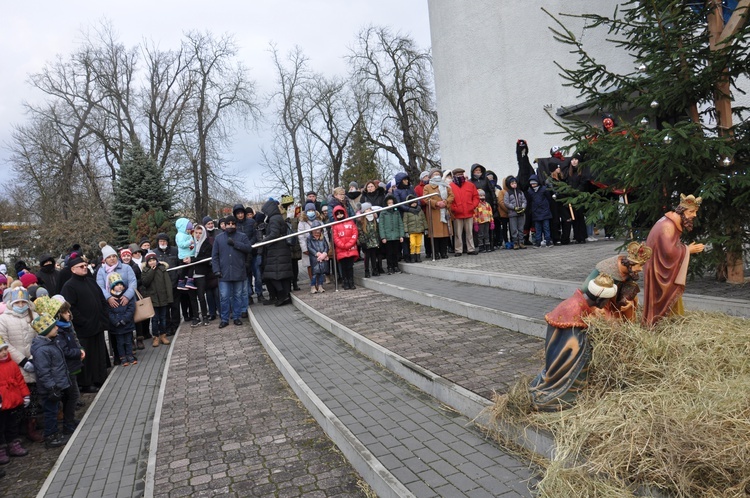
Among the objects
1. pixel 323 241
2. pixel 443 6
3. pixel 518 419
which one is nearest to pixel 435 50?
pixel 443 6

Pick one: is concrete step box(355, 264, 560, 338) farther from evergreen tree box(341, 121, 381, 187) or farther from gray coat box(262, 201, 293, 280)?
evergreen tree box(341, 121, 381, 187)

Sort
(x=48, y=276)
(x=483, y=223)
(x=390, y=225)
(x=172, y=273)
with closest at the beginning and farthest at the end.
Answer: (x=48, y=276), (x=172, y=273), (x=390, y=225), (x=483, y=223)

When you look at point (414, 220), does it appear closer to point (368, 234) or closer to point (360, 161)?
point (368, 234)

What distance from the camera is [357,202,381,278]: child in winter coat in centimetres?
1166

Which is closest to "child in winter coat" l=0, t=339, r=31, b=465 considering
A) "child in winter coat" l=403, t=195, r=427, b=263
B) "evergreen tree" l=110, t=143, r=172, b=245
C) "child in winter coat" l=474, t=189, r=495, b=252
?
"child in winter coat" l=403, t=195, r=427, b=263

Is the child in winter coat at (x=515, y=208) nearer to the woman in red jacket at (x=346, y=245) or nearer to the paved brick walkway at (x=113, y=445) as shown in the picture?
the woman in red jacket at (x=346, y=245)

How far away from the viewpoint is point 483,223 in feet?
42.4

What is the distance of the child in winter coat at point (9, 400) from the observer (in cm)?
598

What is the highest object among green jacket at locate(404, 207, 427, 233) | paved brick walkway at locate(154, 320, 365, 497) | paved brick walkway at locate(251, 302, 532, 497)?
green jacket at locate(404, 207, 427, 233)

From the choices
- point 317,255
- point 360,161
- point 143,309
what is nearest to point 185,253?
point 143,309

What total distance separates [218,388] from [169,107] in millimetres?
32544

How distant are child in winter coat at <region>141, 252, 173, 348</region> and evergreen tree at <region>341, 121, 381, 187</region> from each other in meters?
26.1

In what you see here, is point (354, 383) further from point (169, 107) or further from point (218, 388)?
point (169, 107)

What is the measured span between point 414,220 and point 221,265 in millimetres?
4306
